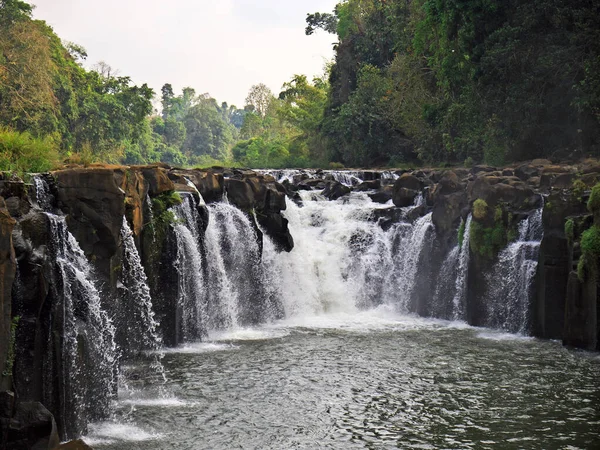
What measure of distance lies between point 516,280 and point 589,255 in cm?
352

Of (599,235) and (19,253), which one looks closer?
(19,253)

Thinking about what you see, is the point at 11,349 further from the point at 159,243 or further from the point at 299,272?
the point at 299,272

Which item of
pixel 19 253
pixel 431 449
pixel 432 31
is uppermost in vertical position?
pixel 432 31

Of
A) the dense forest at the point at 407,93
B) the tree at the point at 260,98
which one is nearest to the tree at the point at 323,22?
the dense forest at the point at 407,93

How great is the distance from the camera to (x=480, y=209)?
22.7m

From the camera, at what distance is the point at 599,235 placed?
18.2m

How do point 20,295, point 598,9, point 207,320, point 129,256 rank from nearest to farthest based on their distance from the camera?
point 20,295, point 129,256, point 207,320, point 598,9

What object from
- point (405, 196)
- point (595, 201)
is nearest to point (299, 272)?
point (405, 196)

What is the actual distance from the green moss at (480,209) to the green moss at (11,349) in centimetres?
1473

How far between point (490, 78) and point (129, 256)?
18.8m

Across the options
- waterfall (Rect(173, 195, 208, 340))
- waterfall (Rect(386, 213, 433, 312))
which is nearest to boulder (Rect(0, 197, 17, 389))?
waterfall (Rect(173, 195, 208, 340))

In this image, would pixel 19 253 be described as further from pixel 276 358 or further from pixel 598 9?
pixel 598 9

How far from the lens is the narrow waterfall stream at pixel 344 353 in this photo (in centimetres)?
1284

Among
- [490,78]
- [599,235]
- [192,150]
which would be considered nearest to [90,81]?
[490,78]
